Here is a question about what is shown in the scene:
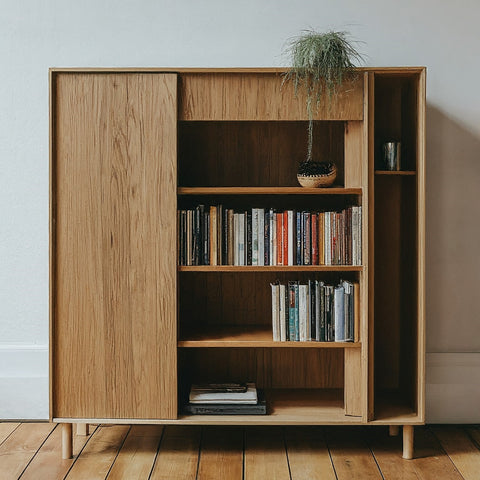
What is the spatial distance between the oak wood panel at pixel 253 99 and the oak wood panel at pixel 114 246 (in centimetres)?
10

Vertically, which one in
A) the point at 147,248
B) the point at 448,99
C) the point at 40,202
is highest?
the point at 448,99

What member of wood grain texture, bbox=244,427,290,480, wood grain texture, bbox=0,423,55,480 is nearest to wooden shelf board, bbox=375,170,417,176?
wood grain texture, bbox=244,427,290,480

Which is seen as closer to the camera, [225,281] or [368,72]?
[368,72]

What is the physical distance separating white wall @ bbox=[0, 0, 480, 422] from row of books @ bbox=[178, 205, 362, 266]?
0.62 meters

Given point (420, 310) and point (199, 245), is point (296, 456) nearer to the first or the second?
point (420, 310)

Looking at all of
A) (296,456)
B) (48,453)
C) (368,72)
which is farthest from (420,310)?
(48,453)

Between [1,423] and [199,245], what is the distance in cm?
133

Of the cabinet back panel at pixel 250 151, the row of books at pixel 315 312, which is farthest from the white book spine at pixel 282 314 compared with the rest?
the cabinet back panel at pixel 250 151

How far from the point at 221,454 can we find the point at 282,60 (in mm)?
1760

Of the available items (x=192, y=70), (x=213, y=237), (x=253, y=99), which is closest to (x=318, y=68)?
(x=253, y=99)

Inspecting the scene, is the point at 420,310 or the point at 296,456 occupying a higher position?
the point at 420,310

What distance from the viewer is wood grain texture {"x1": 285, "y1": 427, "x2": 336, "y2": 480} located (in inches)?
96.0

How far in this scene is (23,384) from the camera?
3018 millimetres

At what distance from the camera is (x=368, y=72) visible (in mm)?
2490
